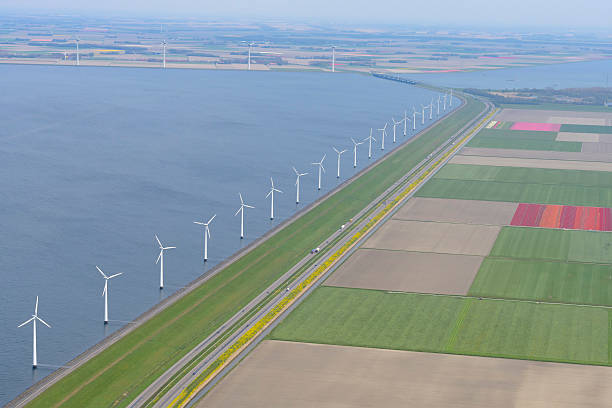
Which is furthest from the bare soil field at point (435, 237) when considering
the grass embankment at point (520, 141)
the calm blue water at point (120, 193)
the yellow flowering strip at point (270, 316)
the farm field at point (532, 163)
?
the grass embankment at point (520, 141)

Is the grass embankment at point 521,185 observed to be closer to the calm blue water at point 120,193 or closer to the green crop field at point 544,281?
the calm blue water at point 120,193

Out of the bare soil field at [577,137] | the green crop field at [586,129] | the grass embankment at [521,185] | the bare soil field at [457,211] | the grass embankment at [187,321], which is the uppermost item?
the green crop field at [586,129]

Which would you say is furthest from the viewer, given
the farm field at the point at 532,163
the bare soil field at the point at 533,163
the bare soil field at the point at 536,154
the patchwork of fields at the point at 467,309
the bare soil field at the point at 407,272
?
the bare soil field at the point at 536,154

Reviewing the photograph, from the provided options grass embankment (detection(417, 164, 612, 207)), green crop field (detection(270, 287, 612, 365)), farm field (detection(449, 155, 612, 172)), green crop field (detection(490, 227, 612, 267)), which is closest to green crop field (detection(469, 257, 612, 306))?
green crop field (detection(490, 227, 612, 267))

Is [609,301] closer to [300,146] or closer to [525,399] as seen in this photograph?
[525,399]

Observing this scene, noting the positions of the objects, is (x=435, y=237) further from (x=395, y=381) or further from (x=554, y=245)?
(x=395, y=381)

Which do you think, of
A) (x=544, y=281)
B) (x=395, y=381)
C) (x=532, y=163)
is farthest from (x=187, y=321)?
(x=532, y=163)

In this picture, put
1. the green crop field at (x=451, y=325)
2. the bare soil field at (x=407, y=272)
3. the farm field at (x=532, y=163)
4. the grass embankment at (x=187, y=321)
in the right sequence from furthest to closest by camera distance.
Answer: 1. the farm field at (x=532, y=163)
2. the bare soil field at (x=407, y=272)
3. the green crop field at (x=451, y=325)
4. the grass embankment at (x=187, y=321)

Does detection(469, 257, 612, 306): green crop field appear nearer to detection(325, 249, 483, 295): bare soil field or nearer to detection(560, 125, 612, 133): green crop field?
detection(325, 249, 483, 295): bare soil field
